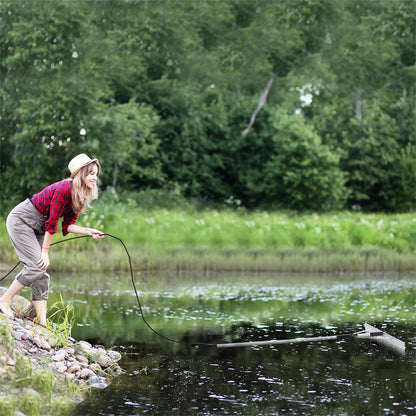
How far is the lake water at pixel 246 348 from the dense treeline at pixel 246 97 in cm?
1130

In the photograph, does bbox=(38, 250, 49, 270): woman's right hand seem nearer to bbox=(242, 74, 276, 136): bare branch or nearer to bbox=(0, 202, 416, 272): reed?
bbox=(0, 202, 416, 272): reed

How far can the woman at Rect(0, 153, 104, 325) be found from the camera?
7.73 meters

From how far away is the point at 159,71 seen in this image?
3281 centimetres

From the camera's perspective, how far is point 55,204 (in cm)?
773

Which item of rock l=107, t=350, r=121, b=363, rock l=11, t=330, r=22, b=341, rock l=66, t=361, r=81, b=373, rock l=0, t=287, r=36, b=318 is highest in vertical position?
rock l=0, t=287, r=36, b=318

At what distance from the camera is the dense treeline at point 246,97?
82.5 ft

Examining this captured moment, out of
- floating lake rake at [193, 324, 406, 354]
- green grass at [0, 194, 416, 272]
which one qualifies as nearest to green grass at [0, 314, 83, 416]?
floating lake rake at [193, 324, 406, 354]

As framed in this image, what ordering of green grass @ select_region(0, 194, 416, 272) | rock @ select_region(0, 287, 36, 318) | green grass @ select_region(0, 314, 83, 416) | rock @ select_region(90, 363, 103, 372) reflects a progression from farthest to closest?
green grass @ select_region(0, 194, 416, 272) → rock @ select_region(0, 287, 36, 318) → rock @ select_region(90, 363, 103, 372) → green grass @ select_region(0, 314, 83, 416)

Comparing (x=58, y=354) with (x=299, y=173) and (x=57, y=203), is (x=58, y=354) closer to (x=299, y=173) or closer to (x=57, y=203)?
(x=57, y=203)

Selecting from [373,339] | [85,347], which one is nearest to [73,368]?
[85,347]

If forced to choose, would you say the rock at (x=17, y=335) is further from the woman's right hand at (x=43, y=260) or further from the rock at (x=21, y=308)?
the rock at (x=21, y=308)

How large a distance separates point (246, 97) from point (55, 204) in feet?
97.6

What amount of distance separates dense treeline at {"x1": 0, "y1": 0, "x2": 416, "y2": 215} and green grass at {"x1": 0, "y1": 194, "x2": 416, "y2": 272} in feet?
19.4

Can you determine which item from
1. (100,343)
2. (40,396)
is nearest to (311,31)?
(100,343)
